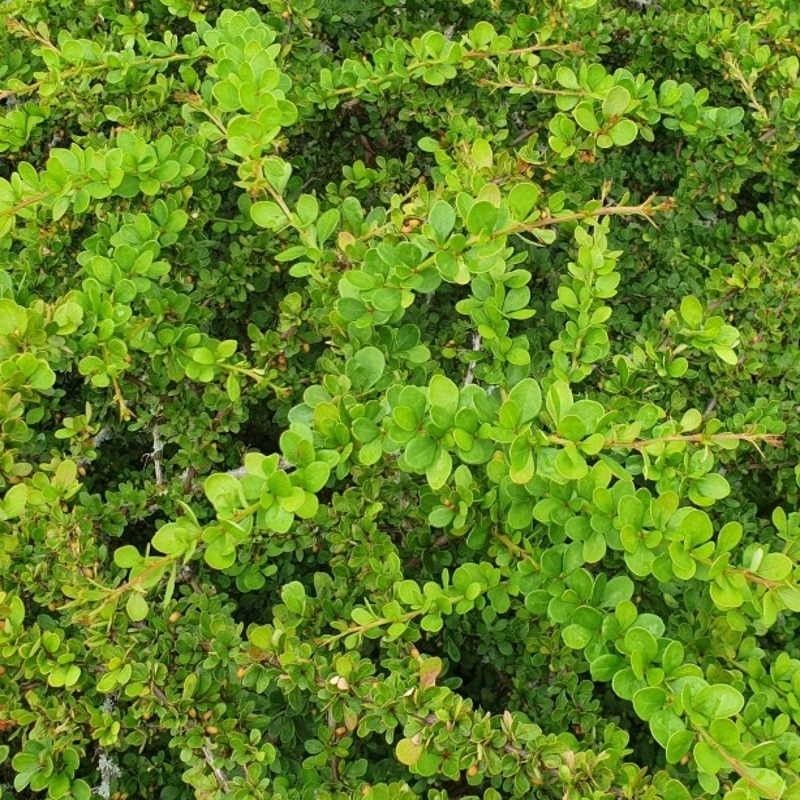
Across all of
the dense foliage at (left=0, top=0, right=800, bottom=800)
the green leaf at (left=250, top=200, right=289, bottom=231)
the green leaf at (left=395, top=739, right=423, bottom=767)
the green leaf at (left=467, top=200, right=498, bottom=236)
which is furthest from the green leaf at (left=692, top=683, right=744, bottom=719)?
the green leaf at (left=250, top=200, right=289, bottom=231)

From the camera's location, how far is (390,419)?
1.38 metres

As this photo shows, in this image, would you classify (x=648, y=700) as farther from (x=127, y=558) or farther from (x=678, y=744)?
(x=127, y=558)

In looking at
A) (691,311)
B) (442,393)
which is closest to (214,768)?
(442,393)

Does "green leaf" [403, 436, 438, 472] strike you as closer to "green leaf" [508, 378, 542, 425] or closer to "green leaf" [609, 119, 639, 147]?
"green leaf" [508, 378, 542, 425]

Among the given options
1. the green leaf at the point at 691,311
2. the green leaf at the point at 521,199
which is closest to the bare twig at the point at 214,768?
the green leaf at the point at 521,199

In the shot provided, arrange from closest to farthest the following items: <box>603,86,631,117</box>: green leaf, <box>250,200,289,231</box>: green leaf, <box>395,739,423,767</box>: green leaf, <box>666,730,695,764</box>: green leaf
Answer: <box>666,730,695,764</box>: green leaf, <box>395,739,423,767</box>: green leaf, <box>250,200,289,231</box>: green leaf, <box>603,86,631,117</box>: green leaf

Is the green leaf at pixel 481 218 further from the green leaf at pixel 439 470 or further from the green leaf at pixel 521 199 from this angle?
the green leaf at pixel 439 470

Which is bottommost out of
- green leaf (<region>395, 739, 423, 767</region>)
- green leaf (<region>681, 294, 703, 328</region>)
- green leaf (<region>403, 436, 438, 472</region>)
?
green leaf (<region>395, 739, 423, 767</region>)

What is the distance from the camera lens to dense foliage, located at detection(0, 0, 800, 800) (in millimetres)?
1357

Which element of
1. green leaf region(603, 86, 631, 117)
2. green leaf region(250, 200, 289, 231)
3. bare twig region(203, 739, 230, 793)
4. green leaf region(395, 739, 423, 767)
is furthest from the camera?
green leaf region(603, 86, 631, 117)

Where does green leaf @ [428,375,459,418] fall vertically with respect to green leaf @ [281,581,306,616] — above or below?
above

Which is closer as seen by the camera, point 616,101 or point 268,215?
point 268,215

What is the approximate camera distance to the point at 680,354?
192 centimetres

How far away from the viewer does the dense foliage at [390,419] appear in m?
1.36
